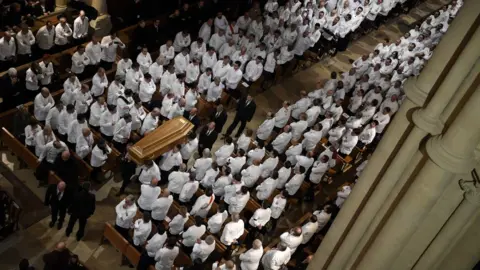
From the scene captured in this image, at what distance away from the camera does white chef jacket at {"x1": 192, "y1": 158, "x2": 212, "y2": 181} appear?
12.4m

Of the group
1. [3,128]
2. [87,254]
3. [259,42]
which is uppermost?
[259,42]

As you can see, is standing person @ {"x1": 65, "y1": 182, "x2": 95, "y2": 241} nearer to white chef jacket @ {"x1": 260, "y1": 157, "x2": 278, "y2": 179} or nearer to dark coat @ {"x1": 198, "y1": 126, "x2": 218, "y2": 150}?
dark coat @ {"x1": 198, "y1": 126, "x2": 218, "y2": 150}

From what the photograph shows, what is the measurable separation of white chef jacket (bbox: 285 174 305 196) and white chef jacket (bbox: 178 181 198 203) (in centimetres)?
215

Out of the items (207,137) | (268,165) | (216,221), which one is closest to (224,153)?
(207,137)

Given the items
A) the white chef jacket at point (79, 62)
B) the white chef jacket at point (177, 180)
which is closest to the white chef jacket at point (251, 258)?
the white chef jacket at point (177, 180)

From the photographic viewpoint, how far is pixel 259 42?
17375mm

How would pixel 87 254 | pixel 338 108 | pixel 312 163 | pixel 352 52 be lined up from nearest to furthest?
1. pixel 87 254
2. pixel 312 163
3. pixel 338 108
4. pixel 352 52

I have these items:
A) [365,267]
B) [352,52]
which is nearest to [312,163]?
[365,267]

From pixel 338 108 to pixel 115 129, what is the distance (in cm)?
574

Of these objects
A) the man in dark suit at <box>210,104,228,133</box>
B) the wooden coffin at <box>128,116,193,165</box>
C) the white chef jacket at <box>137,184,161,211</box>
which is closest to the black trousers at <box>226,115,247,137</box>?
the man in dark suit at <box>210,104,228,133</box>

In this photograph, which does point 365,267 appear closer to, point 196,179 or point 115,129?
point 196,179

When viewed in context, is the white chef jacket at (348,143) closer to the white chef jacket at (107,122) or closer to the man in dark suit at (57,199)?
the white chef jacket at (107,122)

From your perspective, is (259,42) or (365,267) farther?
(259,42)

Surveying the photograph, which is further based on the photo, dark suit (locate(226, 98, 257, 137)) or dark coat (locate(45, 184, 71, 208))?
dark suit (locate(226, 98, 257, 137))
